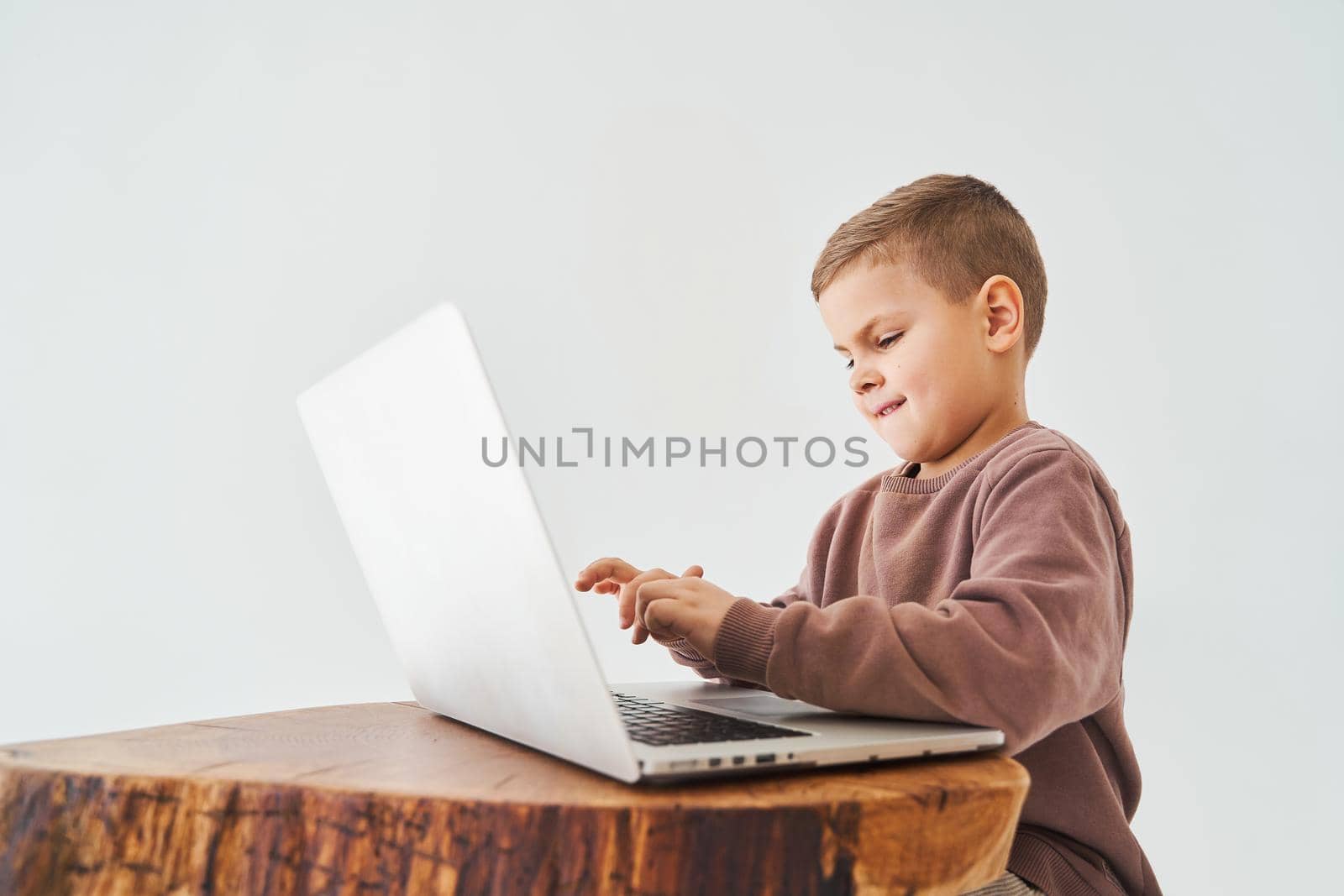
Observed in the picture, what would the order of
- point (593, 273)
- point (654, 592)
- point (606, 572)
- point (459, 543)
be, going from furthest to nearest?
1. point (593, 273)
2. point (606, 572)
3. point (654, 592)
4. point (459, 543)

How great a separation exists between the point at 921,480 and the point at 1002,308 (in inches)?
7.4

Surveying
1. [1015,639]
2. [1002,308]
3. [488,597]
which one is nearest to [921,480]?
[1002,308]

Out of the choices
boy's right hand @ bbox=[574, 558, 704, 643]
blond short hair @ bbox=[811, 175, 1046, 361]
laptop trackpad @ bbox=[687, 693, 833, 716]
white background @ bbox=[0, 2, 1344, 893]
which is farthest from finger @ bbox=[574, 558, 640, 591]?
white background @ bbox=[0, 2, 1344, 893]

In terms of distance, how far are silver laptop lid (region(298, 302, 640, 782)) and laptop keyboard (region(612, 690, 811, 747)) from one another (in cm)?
5

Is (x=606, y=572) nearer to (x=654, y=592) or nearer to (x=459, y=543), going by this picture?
(x=654, y=592)

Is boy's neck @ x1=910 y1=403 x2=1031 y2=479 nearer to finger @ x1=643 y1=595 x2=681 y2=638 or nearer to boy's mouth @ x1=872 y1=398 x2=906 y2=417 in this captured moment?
boy's mouth @ x1=872 y1=398 x2=906 y2=417

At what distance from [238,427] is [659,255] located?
920mm

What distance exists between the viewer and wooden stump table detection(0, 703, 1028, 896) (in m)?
0.44

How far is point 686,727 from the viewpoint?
60 cm

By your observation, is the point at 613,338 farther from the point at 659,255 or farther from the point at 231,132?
the point at 231,132

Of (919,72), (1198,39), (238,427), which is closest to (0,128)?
Answer: (238,427)

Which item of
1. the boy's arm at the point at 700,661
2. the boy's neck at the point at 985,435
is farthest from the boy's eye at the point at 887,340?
the boy's arm at the point at 700,661

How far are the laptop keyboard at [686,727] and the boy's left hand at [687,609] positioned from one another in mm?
43

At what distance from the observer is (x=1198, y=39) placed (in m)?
1.96
